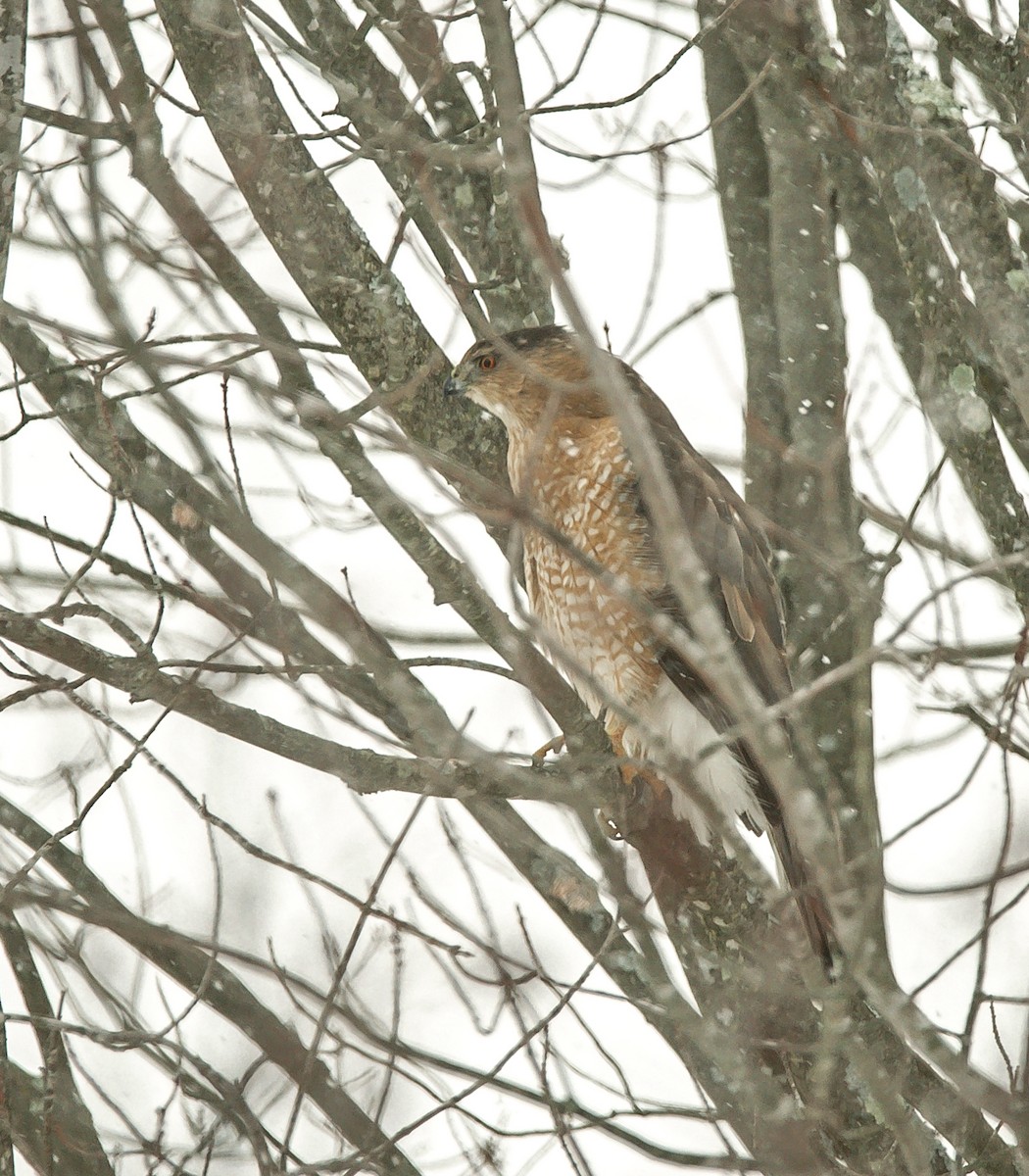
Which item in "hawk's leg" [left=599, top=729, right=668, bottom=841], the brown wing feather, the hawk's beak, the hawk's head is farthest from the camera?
the hawk's head

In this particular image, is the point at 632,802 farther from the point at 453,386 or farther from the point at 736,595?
the point at 453,386

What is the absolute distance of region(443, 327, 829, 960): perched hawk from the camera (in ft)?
15.0

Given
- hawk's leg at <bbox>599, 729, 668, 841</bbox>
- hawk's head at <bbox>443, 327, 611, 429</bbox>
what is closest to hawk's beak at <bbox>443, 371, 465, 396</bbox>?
hawk's head at <bbox>443, 327, 611, 429</bbox>

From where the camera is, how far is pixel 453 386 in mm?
4992

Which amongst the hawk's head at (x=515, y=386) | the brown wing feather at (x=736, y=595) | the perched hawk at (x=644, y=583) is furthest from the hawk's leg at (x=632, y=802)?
the hawk's head at (x=515, y=386)

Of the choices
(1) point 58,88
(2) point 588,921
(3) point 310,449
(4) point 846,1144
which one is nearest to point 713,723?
(2) point 588,921

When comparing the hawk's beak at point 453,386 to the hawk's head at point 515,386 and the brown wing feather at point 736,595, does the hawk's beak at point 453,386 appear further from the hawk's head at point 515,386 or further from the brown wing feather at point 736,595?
the brown wing feather at point 736,595

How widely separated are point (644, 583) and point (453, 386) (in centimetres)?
96

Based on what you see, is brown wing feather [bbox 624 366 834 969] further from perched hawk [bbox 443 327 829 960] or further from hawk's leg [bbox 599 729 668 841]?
hawk's leg [bbox 599 729 668 841]

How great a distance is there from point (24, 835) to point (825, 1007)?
2.29m

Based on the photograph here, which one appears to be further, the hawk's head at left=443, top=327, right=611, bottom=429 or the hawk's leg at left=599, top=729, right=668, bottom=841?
the hawk's head at left=443, top=327, right=611, bottom=429

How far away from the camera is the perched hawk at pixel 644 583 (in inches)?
179

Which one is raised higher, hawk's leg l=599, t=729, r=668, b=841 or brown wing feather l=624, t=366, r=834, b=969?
brown wing feather l=624, t=366, r=834, b=969

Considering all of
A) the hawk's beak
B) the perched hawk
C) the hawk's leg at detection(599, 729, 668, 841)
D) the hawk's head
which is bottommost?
the hawk's leg at detection(599, 729, 668, 841)
